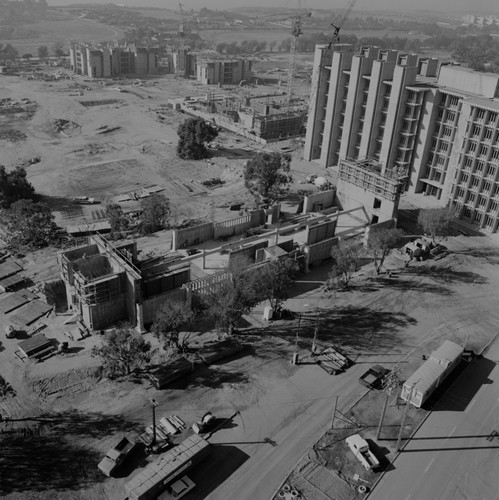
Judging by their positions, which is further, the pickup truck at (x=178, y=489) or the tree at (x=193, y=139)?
the tree at (x=193, y=139)

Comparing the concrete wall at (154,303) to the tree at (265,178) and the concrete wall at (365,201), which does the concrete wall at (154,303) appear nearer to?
the tree at (265,178)

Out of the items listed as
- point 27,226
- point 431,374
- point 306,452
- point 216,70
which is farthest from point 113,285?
point 216,70

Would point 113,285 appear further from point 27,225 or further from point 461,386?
point 461,386

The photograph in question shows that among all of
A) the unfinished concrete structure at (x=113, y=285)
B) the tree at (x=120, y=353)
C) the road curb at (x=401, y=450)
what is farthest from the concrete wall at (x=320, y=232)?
the road curb at (x=401, y=450)

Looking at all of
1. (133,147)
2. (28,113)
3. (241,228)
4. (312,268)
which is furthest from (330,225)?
(28,113)

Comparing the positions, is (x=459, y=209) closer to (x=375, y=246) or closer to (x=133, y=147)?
(x=375, y=246)

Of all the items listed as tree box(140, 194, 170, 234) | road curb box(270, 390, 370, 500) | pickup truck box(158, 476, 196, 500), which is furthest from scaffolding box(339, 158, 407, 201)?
pickup truck box(158, 476, 196, 500)
